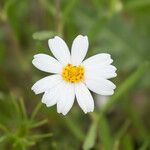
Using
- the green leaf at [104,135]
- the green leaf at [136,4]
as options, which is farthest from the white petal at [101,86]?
the green leaf at [136,4]

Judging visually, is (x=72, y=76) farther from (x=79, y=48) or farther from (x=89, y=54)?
(x=89, y=54)

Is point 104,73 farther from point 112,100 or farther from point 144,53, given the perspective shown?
point 144,53

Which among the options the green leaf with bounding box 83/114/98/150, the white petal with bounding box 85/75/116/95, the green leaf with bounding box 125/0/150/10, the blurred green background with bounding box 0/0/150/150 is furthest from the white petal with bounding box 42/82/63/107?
the green leaf with bounding box 125/0/150/10

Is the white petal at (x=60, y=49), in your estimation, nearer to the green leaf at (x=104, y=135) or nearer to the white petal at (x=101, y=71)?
the white petal at (x=101, y=71)

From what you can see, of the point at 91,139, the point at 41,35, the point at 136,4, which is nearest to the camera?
the point at 41,35

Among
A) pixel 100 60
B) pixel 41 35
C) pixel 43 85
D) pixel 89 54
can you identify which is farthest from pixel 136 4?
pixel 43 85

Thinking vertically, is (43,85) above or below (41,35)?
below

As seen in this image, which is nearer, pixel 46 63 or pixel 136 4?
pixel 46 63
